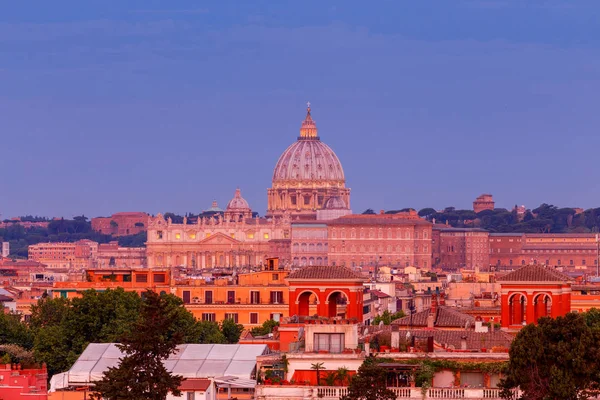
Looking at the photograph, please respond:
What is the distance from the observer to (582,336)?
36531mm

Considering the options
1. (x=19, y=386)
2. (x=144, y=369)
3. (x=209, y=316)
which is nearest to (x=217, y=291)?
(x=209, y=316)

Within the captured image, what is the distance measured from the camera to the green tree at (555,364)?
35875mm

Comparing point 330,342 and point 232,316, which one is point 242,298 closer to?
point 232,316

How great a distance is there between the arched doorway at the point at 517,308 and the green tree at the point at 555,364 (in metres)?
11.8

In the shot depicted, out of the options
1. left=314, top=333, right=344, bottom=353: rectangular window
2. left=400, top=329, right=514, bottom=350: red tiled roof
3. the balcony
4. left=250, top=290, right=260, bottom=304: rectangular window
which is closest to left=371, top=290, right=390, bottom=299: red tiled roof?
left=250, top=290, right=260, bottom=304: rectangular window

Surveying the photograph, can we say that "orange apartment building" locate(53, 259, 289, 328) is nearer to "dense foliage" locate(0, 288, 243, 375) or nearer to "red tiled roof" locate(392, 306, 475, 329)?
"dense foliage" locate(0, 288, 243, 375)

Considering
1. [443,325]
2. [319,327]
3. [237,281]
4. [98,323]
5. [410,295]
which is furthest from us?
[410,295]

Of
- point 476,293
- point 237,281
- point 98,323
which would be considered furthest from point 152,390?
point 476,293

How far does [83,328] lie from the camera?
182 ft

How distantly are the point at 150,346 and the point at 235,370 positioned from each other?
11.7 ft

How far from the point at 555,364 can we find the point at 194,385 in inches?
264

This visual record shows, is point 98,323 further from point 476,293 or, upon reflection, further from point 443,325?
point 476,293

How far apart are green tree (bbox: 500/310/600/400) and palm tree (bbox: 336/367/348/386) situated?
8.87ft

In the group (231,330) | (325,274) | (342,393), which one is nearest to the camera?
(342,393)
